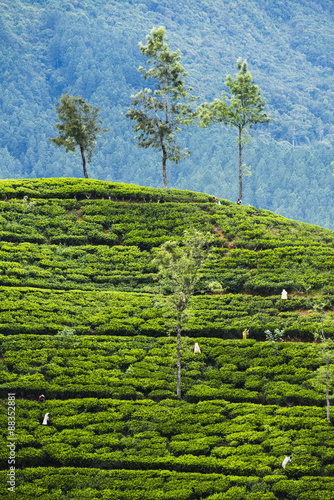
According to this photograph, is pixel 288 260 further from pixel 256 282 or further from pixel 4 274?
pixel 4 274

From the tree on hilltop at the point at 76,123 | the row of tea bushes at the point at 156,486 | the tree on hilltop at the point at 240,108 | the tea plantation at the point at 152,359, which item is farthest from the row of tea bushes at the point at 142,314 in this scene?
the tree on hilltop at the point at 76,123

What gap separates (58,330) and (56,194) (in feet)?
66.8

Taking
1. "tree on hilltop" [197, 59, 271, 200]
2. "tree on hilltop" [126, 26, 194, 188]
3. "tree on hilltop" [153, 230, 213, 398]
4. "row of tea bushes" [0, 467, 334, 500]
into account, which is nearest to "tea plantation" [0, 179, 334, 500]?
"row of tea bushes" [0, 467, 334, 500]

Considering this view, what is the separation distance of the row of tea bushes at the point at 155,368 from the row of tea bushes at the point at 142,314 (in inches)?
43.6

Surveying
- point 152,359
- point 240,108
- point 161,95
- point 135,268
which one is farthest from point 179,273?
point 161,95

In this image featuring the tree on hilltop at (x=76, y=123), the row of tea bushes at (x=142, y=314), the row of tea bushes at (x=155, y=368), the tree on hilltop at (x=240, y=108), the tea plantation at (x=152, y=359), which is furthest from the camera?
the tree on hilltop at (x=76, y=123)

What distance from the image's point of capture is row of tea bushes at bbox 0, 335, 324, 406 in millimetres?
29125

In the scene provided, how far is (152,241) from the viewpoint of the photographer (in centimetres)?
4597

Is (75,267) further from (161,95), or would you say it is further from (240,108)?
(240,108)

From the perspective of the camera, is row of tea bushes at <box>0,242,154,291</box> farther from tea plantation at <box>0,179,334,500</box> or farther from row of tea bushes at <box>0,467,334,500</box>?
row of tea bushes at <box>0,467,334,500</box>

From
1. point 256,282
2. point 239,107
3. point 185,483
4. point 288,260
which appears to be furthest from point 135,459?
point 239,107

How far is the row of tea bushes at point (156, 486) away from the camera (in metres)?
22.6

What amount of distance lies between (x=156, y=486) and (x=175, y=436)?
3.32 m

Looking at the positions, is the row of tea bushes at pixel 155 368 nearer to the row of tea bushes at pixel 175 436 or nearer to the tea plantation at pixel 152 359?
the tea plantation at pixel 152 359
